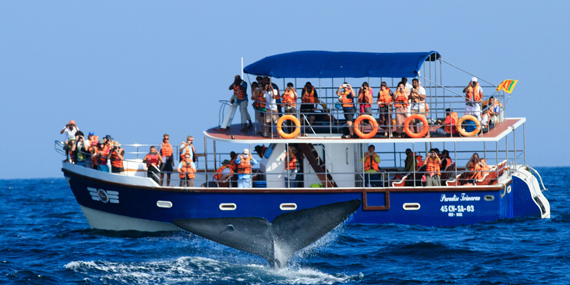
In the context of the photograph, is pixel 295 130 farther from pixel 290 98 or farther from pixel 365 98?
→ pixel 365 98

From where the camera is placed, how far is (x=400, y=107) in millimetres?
25016

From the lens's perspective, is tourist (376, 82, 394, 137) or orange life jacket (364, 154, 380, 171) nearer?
tourist (376, 82, 394, 137)

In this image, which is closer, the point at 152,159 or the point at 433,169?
the point at 433,169

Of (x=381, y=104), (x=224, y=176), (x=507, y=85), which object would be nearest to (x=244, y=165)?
(x=224, y=176)

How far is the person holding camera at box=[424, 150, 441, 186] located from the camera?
24.6m

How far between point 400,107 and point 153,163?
8.01 m

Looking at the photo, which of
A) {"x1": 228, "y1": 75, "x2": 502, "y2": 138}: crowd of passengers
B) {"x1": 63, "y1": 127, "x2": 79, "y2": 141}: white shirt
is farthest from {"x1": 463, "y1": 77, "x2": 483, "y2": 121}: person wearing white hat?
{"x1": 63, "y1": 127, "x2": 79, "y2": 141}: white shirt

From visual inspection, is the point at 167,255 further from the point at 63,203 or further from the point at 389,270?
the point at 63,203

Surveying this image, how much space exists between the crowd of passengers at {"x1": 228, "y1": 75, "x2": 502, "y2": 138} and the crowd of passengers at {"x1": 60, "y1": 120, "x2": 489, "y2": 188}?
1.02 metres

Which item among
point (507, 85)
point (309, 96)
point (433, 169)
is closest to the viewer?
point (433, 169)

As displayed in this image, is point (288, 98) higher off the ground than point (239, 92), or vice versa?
point (239, 92)

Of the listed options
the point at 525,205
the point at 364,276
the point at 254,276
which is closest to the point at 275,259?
the point at 254,276

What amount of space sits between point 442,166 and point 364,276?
26.2 ft

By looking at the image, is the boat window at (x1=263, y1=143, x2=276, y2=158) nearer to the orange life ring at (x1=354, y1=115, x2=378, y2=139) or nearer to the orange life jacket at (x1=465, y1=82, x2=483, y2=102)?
the orange life ring at (x1=354, y1=115, x2=378, y2=139)
